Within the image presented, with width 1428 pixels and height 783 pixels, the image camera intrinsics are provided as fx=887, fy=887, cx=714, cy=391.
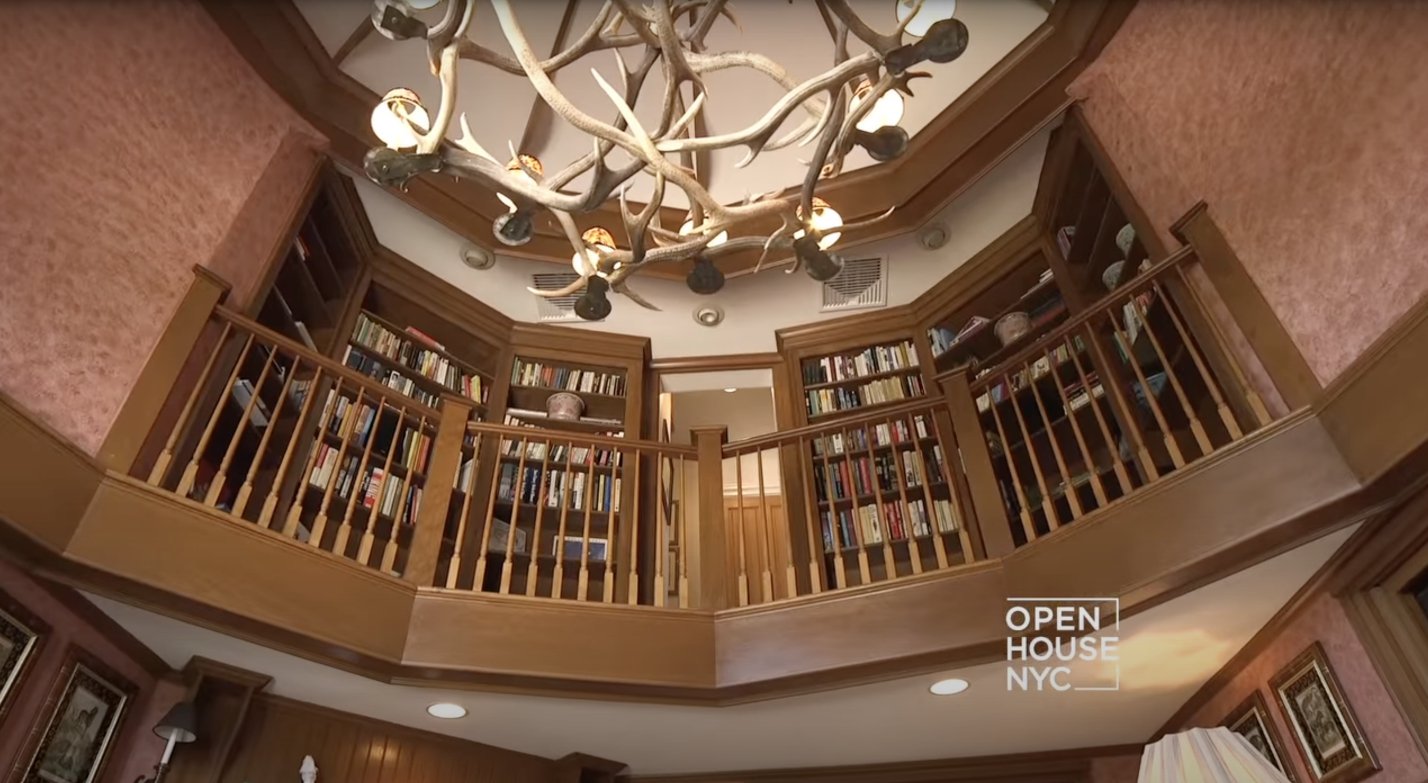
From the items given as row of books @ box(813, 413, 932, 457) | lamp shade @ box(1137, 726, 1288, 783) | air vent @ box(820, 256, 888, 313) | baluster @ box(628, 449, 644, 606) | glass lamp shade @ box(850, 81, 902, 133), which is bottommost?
lamp shade @ box(1137, 726, 1288, 783)

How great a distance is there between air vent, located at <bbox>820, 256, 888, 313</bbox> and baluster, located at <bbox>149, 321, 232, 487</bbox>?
10.4 ft

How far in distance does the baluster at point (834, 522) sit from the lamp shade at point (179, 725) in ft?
7.62

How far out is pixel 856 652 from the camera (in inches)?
126

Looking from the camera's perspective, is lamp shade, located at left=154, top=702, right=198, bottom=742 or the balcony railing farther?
the balcony railing

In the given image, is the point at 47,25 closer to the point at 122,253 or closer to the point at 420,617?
the point at 122,253

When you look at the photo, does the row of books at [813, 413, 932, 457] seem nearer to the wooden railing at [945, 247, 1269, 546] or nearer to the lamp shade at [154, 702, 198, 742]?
the wooden railing at [945, 247, 1269, 546]

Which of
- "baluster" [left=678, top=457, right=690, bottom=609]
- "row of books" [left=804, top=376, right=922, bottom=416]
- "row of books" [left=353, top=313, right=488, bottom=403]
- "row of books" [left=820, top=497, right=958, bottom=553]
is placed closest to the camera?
"baluster" [left=678, top=457, right=690, bottom=609]

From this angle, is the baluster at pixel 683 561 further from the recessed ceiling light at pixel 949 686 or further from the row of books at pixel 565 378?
the row of books at pixel 565 378

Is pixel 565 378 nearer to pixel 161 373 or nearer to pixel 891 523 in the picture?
pixel 891 523

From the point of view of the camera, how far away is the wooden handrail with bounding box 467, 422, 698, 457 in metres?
3.76

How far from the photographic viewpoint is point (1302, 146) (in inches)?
111

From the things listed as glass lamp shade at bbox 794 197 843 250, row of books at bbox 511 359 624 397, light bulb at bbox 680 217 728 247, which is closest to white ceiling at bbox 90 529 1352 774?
glass lamp shade at bbox 794 197 843 250

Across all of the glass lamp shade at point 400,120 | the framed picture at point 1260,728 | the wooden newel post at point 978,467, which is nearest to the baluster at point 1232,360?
the wooden newel post at point 978,467

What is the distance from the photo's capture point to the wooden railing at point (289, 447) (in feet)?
10.2
